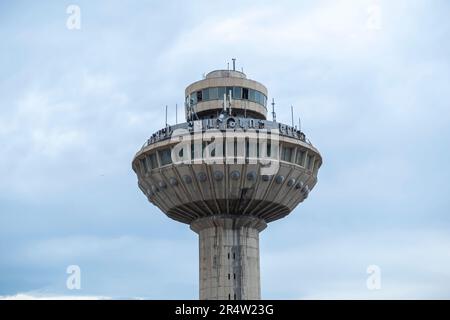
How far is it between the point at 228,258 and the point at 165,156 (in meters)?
11.4

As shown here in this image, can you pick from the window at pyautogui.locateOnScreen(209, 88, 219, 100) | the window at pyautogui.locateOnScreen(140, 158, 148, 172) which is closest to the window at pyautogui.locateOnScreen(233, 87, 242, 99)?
the window at pyautogui.locateOnScreen(209, 88, 219, 100)

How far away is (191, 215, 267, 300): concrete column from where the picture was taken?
79438 millimetres

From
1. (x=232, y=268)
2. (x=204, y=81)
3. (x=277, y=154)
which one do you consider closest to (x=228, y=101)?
(x=204, y=81)

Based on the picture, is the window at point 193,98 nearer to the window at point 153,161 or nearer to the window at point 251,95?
the window at point 251,95

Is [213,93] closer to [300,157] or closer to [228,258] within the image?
[300,157]

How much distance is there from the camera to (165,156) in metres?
79.1

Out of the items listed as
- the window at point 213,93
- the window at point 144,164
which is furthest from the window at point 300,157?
the window at point 144,164

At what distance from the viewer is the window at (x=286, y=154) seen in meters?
78.8

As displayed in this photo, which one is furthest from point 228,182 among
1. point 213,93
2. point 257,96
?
point 257,96
